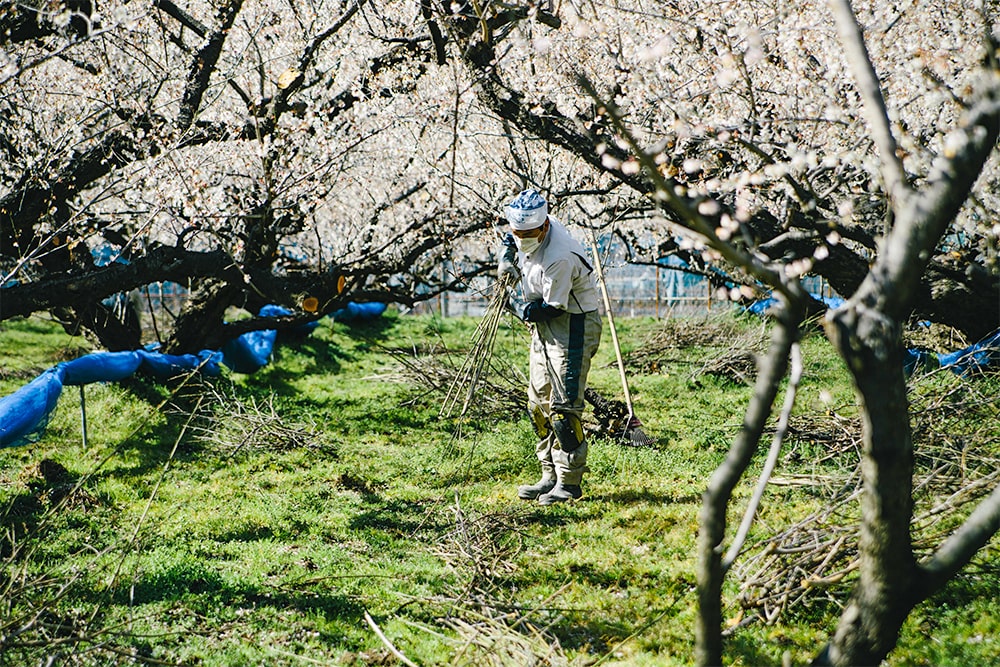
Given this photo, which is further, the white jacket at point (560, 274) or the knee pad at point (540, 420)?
the knee pad at point (540, 420)

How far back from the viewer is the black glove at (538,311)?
225 inches

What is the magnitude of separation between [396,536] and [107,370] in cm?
426

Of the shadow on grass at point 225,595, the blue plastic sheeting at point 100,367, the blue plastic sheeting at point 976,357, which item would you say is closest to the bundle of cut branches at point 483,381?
the blue plastic sheeting at point 100,367

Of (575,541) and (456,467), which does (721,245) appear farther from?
(456,467)

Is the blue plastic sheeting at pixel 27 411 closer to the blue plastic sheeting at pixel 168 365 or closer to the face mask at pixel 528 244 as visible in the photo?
the blue plastic sheeting at pixel 168 365

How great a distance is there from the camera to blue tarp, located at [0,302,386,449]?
20.1ft

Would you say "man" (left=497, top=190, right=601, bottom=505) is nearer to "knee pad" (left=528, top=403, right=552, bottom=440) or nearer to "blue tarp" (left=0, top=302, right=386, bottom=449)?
"knee pad" (left=528, top=403, right=552, bottom=440)

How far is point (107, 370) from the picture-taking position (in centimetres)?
804

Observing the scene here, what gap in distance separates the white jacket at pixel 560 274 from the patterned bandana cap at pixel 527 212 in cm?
21

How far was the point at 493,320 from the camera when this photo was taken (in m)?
5.91

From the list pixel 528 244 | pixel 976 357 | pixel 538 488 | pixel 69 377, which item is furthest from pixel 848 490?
pixel 69 377

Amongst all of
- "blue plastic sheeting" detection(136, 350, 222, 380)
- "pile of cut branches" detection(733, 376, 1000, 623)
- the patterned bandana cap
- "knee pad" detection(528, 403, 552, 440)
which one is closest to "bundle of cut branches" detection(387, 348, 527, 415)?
"knee pad" detection(528, 403, 552, 440)

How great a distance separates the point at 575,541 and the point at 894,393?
3.01 m

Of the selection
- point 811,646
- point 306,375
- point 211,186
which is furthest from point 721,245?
point 306,375
